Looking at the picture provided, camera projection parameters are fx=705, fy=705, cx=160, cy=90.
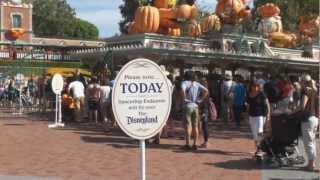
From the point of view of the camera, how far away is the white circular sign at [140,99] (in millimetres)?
7254

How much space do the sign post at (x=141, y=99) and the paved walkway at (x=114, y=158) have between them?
4092 mm

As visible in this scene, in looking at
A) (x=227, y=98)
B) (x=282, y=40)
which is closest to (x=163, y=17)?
(x=227, y=98)

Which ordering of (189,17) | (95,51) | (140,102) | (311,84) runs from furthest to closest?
1. (189,17)
2. (95,51)
3. (311,84)
4. (140,102)

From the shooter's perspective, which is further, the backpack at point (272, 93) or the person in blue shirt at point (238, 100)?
the person in blue shirt at point (238, 100)

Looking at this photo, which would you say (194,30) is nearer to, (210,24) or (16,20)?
(210,24)

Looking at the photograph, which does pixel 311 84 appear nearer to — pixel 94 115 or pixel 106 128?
pixel 106 128

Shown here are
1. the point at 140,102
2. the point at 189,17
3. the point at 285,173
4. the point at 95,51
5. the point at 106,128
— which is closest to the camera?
the point at 140,102

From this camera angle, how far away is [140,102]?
24.0 ft

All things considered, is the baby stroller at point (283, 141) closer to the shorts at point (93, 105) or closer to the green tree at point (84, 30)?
the shorts at point (93, 105)

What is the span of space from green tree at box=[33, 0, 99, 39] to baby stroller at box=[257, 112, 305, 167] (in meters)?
90.5

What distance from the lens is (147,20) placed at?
30875 mm

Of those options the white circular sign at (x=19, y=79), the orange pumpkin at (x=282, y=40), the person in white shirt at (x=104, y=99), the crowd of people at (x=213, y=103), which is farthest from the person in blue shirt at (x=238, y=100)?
the orange pumpkin at (x=282, y=40)

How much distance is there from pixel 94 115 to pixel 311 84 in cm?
1122

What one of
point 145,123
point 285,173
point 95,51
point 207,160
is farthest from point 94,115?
point 145,123
